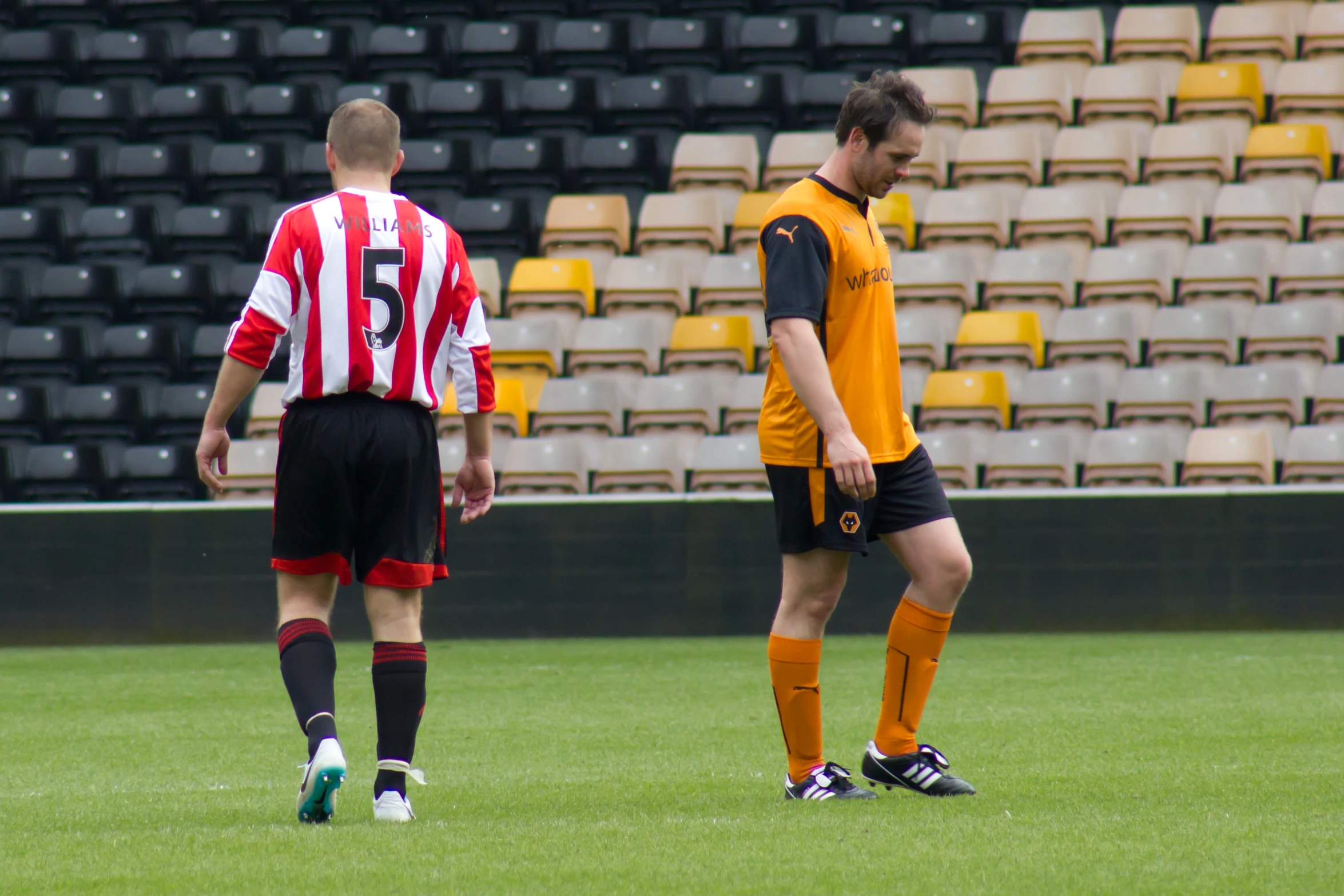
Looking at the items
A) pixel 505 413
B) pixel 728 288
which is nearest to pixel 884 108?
pixel 505 413

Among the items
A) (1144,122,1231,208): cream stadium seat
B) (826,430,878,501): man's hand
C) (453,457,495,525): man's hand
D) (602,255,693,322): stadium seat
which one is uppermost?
(1144,122,1231,208): cream stadium seat

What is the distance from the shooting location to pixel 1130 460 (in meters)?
9.45

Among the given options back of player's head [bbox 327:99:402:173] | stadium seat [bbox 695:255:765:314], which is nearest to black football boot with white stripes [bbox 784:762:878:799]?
back of player's head [bbox 327:99:402:173]

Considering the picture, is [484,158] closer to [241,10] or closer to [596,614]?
[241,10]

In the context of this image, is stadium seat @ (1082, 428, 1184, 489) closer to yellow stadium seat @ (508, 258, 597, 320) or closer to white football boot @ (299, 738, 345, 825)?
yellow stadium seat @ (508, 258, 597, 320)

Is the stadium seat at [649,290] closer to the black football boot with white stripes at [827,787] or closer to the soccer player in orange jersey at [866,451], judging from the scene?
the soccer player in orange jersey at [866,451]

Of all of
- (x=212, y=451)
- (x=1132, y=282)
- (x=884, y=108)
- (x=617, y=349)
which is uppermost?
(x=884, y=108)

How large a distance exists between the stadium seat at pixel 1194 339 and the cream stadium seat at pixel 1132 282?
28cm

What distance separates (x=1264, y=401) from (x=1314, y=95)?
3380 mm

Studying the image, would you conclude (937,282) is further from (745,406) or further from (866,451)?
(866,451)

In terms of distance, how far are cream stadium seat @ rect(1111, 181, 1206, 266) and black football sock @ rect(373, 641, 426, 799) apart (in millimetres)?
8633

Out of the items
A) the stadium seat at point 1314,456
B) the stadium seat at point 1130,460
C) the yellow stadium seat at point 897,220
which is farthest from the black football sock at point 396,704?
the yellow stadium seat at point 897,220

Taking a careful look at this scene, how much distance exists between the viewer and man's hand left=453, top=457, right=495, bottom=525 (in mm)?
3730

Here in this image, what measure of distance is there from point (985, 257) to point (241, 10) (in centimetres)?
712
